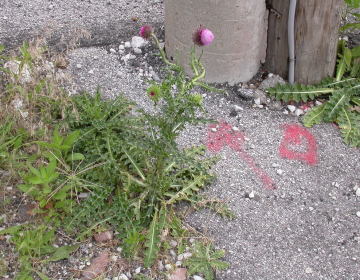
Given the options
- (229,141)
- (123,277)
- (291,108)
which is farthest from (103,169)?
(291,108)

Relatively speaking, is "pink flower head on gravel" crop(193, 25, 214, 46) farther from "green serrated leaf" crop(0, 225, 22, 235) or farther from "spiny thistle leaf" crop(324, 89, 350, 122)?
"spiny thistle leaf" crop(324, 89, 350, 122)

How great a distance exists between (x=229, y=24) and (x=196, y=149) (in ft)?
3.39

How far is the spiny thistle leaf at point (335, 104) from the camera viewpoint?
364 centimetres

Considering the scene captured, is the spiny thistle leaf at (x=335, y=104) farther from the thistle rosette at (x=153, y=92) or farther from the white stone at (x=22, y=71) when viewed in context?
the white stone at (x=22, y=71)

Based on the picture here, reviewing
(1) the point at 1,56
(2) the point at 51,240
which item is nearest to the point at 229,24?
(1) the point at 1,56

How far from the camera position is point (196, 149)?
324 centimetres

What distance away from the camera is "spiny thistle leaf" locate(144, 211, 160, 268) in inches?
100

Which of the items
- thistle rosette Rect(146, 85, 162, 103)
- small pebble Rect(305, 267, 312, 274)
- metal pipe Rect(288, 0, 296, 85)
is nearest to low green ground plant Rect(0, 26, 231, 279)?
thistle rosette Rect(146, 85, 162, 103)

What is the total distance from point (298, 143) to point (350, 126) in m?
0.46

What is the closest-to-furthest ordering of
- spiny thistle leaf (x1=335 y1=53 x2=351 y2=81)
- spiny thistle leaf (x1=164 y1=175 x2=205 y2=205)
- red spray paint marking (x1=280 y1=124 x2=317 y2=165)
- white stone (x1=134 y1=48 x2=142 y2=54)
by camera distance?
1. spiny thistle leaf (x1=164 y1=175 x2=205 y2=205)
2. red spray paint marking (x1=280 y1=124 x2=317 y2=165)
3. spiny thistle leaf (x1=335 y1=53 x2=351 y2=81)
4. white stone (x1=134 y1=48 x2=142 y2=54)

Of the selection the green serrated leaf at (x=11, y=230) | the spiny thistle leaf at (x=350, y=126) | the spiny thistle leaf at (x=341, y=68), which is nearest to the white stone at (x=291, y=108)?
the spiny thistle leaf at (x=350, y=126)

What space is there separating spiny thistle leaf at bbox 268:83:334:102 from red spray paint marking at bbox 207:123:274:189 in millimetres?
545

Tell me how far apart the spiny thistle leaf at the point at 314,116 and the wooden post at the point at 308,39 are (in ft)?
1.00

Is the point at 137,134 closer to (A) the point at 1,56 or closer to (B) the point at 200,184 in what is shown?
(B) the point at 200,184
